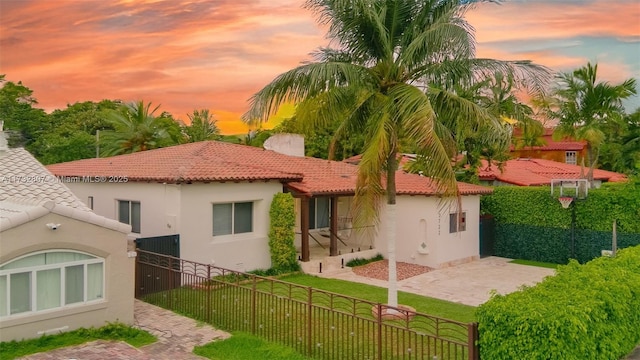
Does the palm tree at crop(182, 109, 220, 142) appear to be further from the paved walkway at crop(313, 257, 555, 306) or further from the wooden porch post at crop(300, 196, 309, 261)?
the paved walkway at crop(313, 257, 555, 306)

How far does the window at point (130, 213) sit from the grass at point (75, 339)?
724cm

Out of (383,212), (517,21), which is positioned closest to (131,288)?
(383,212)

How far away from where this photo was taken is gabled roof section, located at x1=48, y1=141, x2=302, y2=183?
655 inches

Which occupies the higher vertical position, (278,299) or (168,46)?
(168,46)

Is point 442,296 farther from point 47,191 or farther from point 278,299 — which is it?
point 47,191

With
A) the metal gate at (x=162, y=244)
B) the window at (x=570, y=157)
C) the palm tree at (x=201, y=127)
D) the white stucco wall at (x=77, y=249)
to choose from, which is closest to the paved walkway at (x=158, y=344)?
the white stucco wall at (x=77, y=249)

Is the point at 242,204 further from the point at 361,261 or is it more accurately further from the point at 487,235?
the point at 487,235

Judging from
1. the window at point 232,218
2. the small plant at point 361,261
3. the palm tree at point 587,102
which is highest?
the palm tree at point 587,102

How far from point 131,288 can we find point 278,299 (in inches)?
142

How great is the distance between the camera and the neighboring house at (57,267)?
9.91 m

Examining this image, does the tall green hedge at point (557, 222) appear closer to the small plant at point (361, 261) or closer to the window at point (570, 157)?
the small plant at point (361, 261)

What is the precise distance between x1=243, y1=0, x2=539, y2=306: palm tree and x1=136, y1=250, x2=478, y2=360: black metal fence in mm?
2038

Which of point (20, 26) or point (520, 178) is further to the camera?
point (520, 178)

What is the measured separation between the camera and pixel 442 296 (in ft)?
49.7
